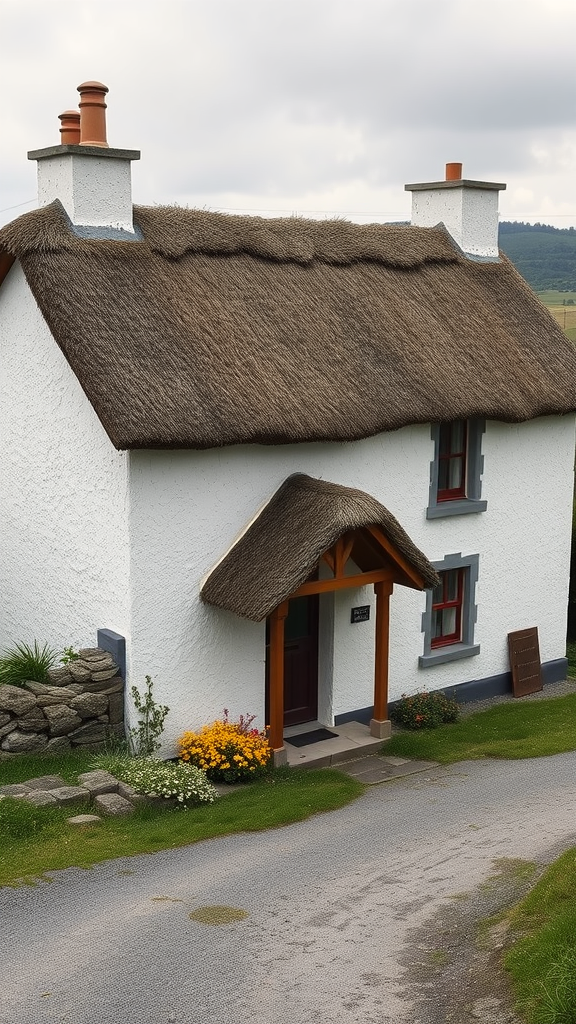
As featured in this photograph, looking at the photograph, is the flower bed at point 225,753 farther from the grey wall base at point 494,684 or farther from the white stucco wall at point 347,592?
the grey wall base at point 494,684

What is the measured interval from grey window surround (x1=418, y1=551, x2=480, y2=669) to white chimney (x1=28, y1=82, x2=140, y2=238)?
22.5 feet

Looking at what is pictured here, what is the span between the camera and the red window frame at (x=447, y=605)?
16.8 m

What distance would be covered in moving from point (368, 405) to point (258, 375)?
1.72 meters

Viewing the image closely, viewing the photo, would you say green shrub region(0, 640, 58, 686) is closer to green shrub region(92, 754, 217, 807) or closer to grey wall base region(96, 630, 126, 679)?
grey wall base region(96, 630, 126, 679)

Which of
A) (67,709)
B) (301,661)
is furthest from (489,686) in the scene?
(67,709)

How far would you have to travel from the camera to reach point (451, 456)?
16.6m

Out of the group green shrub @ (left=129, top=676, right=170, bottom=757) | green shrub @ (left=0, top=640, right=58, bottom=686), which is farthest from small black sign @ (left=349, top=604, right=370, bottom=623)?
green shrub @ (left=0, top=640, right=58, bottom=686)

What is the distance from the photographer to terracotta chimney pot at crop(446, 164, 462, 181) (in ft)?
62.0

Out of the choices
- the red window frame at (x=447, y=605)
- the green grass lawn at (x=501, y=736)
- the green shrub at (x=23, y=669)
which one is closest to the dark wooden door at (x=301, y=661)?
the green grass lawn at (x=501, y=736)

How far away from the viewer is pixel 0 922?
Result: 9148 millimetres

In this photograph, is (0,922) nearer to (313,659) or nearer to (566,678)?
(313,659)

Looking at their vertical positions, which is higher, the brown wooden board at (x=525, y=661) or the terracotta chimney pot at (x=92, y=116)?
the terracotta chimney pot at (x=92, y=116)

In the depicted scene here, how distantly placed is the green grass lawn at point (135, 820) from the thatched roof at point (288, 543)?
2.14 metres

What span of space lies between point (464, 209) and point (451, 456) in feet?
15.9
